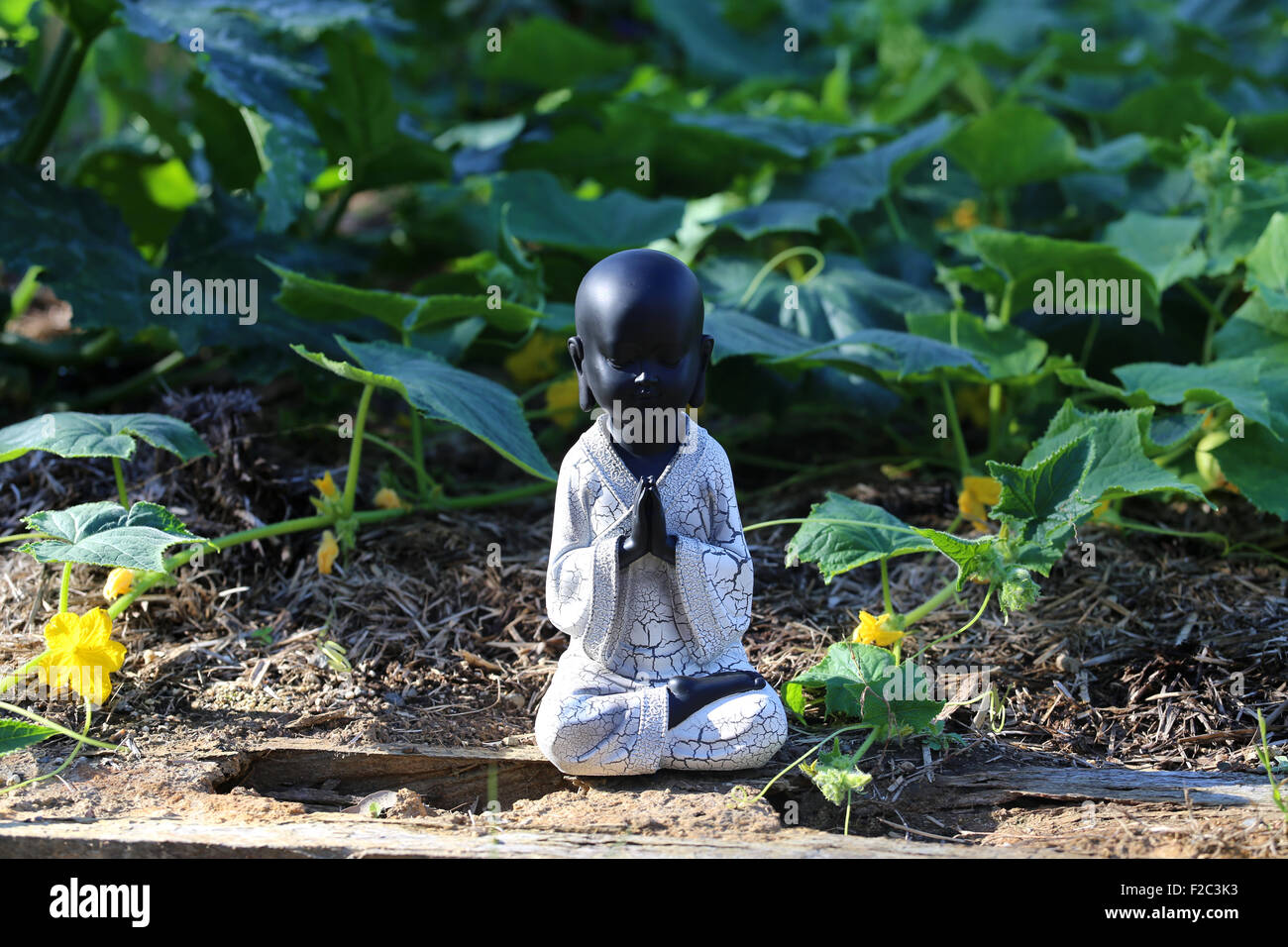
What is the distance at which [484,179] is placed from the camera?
3934mm

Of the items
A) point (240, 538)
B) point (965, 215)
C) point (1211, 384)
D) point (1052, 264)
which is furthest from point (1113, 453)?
point (965, 215)

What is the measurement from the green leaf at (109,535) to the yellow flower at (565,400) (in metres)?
1.13

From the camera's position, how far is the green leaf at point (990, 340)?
2.78 m

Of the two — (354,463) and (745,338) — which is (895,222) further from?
(354,463)

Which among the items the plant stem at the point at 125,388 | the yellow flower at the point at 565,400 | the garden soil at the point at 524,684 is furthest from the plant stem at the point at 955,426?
the plant stem at the point at 125,388

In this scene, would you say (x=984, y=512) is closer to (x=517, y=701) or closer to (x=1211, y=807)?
(x=1211, y=807)

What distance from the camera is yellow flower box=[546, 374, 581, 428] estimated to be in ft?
10.1

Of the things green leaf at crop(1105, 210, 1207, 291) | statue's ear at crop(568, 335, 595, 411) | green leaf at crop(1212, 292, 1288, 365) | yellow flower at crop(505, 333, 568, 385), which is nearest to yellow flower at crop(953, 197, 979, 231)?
green leaf at crop(1105, 210, 1207, 291)

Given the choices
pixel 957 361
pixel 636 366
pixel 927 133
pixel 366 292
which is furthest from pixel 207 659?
pixel 927 133

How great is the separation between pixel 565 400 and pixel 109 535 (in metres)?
1.30

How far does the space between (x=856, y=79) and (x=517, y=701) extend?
3.92 meters

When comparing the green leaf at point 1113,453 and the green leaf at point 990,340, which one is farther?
the green leaf at point 990,340

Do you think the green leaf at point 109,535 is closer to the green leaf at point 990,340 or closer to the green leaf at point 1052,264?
the green leaf at point 990,340

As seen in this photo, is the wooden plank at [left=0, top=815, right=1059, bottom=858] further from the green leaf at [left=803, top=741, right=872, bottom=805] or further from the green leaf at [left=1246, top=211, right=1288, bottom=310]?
the green leaf at [left=1246, top=211, right=1288, bottom=310]
